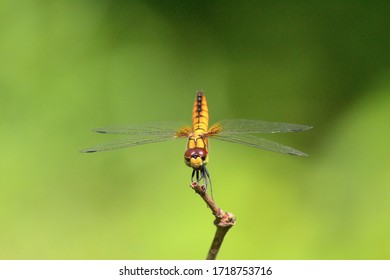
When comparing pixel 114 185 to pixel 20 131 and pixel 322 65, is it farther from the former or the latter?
pixel 322 65

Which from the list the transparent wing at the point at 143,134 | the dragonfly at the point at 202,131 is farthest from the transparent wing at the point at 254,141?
the transparent wing at the point at 143,134

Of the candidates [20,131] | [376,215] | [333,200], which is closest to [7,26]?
[20,131]

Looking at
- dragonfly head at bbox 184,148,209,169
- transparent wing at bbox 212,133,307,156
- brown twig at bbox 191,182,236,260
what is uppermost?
transparent wing at bbox 212,133,307,156

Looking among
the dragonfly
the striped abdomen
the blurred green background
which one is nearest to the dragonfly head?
the striped abdomen

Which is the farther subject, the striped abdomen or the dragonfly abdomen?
the dragonfly abdomen

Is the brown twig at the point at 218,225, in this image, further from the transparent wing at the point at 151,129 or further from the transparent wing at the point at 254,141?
the transparent wing at the point at 151,129

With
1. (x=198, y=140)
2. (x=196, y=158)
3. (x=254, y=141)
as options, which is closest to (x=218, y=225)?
(x=196, y=158)

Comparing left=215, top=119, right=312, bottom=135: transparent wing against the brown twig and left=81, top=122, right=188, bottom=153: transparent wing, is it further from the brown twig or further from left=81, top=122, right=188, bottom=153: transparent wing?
the brown twig

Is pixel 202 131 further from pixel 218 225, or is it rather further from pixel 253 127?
pixel 218 225
